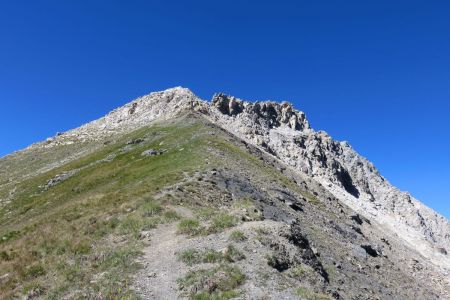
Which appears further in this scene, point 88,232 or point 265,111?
point 265,111

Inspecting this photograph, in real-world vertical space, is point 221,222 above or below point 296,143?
below

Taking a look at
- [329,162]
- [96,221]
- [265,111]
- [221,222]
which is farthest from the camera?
[265,111]

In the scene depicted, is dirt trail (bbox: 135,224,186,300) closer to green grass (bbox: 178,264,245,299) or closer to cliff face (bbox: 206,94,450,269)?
green grass (bbox: 178,264,245,299)

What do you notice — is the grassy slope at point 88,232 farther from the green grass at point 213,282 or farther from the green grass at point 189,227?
the green grass at point 213,282

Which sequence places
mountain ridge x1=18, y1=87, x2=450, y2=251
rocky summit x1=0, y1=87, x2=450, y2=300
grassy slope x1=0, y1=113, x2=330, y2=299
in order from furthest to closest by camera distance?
mountain ridge x1=18, y1=87, x2=450, y2=251 < grassy slope x1=0, y1=113, x2=330, y2=299 < rocky summit x1=0, y1=87, x2=450, y2=300

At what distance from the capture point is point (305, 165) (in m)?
104

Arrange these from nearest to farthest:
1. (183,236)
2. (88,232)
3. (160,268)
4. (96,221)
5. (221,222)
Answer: (160,268)
(183,236)
(221,222)
(88,232)
(96,221)

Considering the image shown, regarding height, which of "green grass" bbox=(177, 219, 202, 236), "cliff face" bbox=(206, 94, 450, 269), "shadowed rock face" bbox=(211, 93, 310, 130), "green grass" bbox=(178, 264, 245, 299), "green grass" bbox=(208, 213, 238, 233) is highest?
"shadowed rock face" bbox=(211, 93, 310, 130)

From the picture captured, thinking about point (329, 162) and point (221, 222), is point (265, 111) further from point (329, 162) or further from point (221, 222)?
point (221, 222)

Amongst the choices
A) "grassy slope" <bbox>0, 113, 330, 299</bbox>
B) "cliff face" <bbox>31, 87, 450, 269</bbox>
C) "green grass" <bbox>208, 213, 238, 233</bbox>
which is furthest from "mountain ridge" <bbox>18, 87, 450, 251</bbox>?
"green grass" <bbox>208, 213, 238, 233</bbox>

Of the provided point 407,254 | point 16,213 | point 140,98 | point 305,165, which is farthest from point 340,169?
point 16,213

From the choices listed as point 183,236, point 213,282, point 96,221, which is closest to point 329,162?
point 96,221

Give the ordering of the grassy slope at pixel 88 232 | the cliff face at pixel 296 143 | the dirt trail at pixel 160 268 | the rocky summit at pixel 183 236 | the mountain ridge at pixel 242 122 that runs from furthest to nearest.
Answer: the mountain ridge at pixel 242 122 → the cliff face at pixel 296 143 → the grassy slope at pixel 88 232 → the rocky summit at pixel 183 236 → the dirt trail at pixel 160 268

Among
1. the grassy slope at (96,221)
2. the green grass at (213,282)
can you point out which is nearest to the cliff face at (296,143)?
the grassy slope at (96,221)
